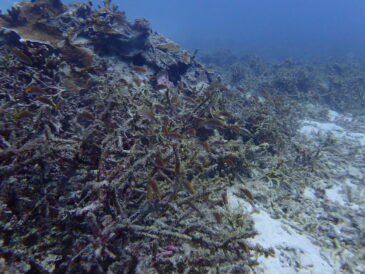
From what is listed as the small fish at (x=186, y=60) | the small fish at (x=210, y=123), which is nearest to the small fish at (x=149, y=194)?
the small fish at (x=210, y=123)

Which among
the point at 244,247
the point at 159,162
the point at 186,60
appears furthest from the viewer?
the point at 186,60

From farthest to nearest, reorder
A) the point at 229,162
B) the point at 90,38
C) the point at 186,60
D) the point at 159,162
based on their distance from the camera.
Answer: the point at 186,60
the point at 90,38
the point at 229,162
the point at 159,162

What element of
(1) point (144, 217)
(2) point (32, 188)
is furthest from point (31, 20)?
(1) point (144, 217)

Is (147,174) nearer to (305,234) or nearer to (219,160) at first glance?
(219,160)

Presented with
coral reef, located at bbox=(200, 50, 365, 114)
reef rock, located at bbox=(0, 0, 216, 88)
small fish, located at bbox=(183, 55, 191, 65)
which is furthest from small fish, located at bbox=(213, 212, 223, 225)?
coral reef, located at bbox=(200, 50, 365, 114)

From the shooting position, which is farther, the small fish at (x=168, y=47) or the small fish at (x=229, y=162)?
the small fish at (x=168, y=47)

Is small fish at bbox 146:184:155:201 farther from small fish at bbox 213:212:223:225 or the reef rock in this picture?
the reef rock

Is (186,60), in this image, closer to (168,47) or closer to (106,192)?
(168,47)

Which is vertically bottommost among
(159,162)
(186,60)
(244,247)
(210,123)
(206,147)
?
(244,247)

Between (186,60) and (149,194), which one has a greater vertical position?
(186,60)

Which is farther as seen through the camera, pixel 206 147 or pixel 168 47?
pixel 168 47

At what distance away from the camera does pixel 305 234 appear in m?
4.08

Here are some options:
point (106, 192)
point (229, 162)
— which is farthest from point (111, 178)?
point (229, 162)

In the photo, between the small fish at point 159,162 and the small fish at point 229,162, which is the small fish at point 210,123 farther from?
the small fish at point 159,162
